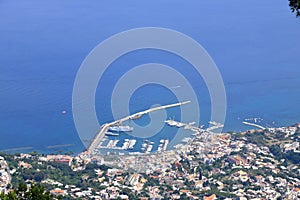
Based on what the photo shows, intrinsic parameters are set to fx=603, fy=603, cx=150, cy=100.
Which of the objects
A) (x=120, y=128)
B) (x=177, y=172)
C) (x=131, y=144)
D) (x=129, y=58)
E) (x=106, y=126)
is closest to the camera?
(x=177, y=172)

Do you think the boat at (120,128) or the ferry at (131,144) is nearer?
the ferry at (131,144)

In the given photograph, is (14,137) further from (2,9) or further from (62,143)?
(2,9)

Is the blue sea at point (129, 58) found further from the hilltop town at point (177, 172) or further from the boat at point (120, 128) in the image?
the hilltop town at point (177, 172)

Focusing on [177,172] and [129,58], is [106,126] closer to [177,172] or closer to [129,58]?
[177,172]

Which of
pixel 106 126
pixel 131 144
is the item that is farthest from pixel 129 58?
pixel 131 144

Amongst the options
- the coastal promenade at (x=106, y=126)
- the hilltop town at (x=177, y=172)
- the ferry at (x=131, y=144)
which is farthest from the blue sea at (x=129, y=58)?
the hilltop town at (x=177, y=172)

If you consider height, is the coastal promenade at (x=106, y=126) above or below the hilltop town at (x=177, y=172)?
above

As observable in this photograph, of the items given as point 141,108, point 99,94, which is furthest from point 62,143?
point 99,94

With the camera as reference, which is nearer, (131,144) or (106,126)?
(131,144)
